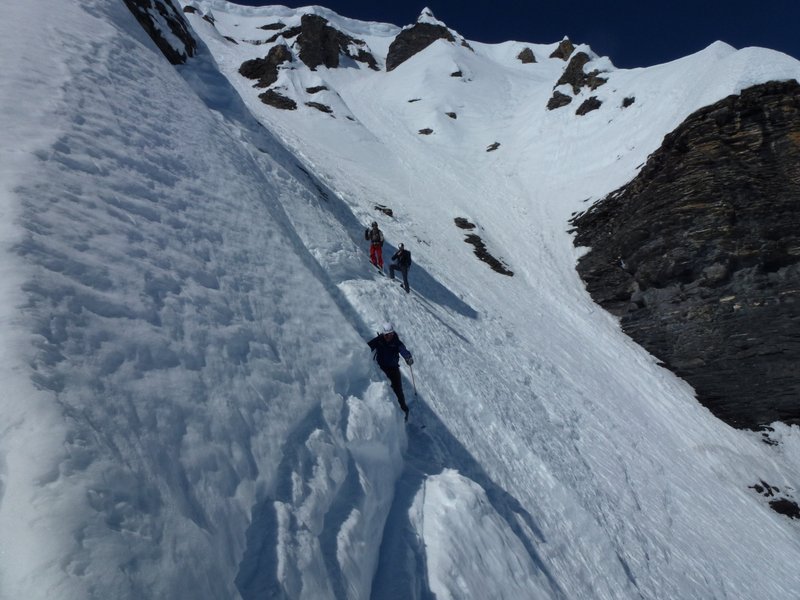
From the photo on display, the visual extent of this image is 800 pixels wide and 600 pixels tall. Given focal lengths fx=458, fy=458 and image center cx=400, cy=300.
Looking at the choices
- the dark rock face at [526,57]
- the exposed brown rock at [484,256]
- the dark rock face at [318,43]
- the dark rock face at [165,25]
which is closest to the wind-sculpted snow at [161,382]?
the dark rock face at [165,25]

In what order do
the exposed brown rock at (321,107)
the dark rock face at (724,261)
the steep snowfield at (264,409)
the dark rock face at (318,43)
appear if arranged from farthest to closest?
the dark rock face at (318,43) → the exposed brown rock at (321,107) → the dark rock face at (724,261) → the steep snowfield at (264,409)

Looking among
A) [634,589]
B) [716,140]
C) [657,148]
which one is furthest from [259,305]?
[657,148]

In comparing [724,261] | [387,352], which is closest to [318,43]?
[724,261]

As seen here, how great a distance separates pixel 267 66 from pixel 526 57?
1810 inches

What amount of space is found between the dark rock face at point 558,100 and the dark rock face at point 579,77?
1.10 m

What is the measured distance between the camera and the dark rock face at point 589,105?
3647 centimetres

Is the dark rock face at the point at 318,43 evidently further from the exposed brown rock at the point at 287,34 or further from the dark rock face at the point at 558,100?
the dark rock face at the point at 558,100

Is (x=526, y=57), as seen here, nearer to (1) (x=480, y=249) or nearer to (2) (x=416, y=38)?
(2) (x=416, y=38)

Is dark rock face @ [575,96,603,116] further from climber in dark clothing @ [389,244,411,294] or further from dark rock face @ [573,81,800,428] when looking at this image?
climber in dark clothing @ [389,244,411,294]

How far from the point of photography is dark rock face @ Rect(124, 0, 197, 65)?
14.7 meters

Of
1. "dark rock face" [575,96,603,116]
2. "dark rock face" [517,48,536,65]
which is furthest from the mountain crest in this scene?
"dark rock face" [575,96,603,116]

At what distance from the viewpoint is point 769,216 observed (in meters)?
18.7

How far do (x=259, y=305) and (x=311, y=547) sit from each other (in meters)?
2.94

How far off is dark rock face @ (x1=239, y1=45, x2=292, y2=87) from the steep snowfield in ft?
89.9
